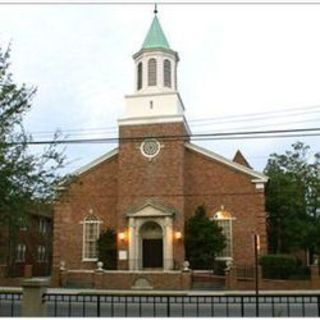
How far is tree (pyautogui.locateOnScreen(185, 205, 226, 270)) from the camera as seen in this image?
107ft

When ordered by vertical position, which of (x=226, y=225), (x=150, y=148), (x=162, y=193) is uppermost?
(x=150, y=148)

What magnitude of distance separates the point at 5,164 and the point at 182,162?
21086 mm

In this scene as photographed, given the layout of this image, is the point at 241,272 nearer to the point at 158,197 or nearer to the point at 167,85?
the point at 158,197

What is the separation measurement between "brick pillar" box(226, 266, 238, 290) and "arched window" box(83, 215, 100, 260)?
914 centimetres

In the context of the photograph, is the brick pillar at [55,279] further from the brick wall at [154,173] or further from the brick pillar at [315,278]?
the brick pillar at [315,278]

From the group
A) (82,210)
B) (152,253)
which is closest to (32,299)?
(152,253)

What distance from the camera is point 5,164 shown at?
1420 centimetres

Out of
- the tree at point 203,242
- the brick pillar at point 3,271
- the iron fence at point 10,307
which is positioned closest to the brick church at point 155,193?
the tree at point 203,242

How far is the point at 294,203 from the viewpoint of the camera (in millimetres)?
39406

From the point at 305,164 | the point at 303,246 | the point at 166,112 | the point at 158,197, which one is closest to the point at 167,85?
the point at 166,112

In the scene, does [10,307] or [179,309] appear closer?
[10,307]

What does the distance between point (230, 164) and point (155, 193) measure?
15.6 ft

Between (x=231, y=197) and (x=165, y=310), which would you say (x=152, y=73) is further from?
(x=165, y=310)

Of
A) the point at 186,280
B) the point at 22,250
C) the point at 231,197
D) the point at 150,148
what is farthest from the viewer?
the point at 22,250
